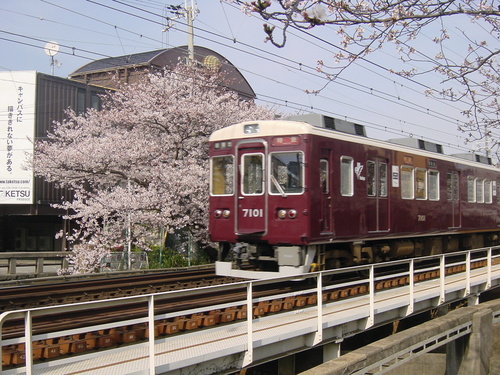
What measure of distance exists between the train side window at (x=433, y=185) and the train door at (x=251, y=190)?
5.09m

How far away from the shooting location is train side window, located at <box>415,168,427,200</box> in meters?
12.8

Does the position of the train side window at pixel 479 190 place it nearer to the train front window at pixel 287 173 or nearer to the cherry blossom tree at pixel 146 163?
the cherry blossom tree at pixel 146 163

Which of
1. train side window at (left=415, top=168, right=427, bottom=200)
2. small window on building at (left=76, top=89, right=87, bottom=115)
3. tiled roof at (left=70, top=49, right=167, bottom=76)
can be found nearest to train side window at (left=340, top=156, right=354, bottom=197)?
train side window at (left=415, top=168, right=427, bottom=200)

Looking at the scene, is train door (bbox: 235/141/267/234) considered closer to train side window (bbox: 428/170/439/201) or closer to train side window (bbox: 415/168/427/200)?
train side window (bbox: 415/168/427/200)

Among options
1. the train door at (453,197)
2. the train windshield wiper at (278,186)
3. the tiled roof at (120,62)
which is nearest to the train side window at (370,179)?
the train windshield wiper at (278,186)

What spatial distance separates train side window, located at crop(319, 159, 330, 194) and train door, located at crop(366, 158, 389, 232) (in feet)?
4.53

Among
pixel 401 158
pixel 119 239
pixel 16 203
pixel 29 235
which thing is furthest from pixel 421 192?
pixel 29 235

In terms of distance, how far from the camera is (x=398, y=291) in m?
9.77

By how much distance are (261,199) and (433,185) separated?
5.35 meters

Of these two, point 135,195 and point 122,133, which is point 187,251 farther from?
point 122,133

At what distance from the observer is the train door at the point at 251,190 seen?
10.1 metres

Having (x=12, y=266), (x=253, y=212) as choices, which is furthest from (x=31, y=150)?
(x=253, y=212)

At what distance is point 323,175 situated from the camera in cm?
998

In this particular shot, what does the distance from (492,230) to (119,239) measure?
1137 cm
